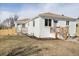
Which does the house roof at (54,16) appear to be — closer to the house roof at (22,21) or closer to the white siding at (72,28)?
the white siding at (72,28)

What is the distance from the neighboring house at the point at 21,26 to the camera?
4820mm

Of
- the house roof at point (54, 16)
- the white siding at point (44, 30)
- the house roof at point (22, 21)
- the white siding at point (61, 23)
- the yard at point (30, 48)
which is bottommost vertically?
the yard at point (30, 48)

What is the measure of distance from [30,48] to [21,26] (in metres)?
0.29

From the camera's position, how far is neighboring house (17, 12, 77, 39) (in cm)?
480

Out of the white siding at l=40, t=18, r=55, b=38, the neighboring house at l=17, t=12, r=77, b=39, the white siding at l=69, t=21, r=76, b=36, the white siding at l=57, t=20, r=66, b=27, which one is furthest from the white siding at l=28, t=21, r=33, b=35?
the white siding at l=69, t=21, r=76, b=36

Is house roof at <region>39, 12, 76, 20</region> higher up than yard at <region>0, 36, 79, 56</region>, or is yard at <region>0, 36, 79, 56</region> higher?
house roof at <region>39, 12, 76, 20</region>

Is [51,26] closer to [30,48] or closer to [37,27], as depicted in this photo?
[37,27]

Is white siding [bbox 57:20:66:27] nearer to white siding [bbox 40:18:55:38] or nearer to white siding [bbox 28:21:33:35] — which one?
white siding [bbox 40:18:55:38]

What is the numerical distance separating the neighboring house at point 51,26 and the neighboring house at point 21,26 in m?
0.03

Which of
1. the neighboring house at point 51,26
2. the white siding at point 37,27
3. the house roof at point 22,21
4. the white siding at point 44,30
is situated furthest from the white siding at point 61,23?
the house roof at point 22,21

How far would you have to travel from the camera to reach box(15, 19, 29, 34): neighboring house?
482cm

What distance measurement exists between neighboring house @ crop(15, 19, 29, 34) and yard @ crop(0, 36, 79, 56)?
84 mm

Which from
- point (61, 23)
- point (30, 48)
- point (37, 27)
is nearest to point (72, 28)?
point (61, 23)

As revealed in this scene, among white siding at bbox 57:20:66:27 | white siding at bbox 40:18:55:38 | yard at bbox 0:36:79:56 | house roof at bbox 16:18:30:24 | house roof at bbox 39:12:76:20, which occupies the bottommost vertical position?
yard at bbox 0:36:79:56
